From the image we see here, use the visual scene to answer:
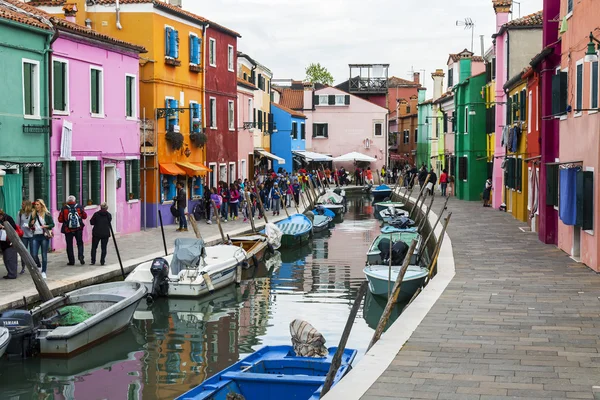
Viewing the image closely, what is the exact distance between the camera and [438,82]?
65.9 meters

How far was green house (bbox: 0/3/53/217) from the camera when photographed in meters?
21.4

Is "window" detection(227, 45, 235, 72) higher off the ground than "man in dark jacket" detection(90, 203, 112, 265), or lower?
higher

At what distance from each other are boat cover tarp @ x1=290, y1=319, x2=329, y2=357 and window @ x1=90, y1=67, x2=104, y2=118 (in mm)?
15903

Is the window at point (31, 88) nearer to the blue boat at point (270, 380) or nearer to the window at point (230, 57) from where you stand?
the blue boat at point (270, 380)

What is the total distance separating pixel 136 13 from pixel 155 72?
2150 millimetres

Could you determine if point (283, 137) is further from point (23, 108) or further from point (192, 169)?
point (23, 108)

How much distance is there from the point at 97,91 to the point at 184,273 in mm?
9286

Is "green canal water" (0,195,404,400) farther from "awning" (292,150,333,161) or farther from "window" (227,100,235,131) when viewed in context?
"awning" (292,150,333,161)

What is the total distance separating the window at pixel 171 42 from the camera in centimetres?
3275

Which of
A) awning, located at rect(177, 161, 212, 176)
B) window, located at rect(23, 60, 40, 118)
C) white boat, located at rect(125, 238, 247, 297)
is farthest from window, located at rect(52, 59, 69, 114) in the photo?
awning, located at rect(177, 161, 212, 176)

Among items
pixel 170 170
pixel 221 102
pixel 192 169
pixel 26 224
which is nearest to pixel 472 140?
pixel 221 102

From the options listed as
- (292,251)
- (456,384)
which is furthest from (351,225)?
(456,384)

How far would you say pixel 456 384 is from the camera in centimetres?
956

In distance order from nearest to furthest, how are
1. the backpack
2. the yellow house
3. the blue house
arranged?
the backpack
the yellow house
the blue house
